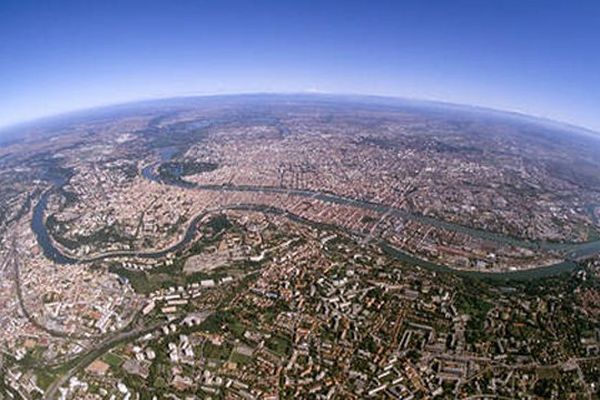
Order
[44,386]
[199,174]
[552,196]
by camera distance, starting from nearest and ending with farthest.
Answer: [44,386]
[552,196]
[199,174]

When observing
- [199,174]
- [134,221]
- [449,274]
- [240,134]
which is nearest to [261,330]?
[449,274]

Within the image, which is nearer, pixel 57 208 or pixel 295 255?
pixel 295 255

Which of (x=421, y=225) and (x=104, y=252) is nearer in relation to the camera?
(x=104, y=252)

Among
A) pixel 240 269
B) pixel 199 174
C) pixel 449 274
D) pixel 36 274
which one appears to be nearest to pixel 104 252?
pixel 36 274

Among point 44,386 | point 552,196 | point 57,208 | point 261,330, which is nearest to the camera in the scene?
point 44,386

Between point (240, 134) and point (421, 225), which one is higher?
point (240, 134)

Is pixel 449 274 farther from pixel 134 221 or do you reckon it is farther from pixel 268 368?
pixel 134 221

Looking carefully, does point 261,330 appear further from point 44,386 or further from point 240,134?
point 240,134

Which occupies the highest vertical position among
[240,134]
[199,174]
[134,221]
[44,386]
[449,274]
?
[240,134]

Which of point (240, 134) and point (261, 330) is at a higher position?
point (240, 134)
